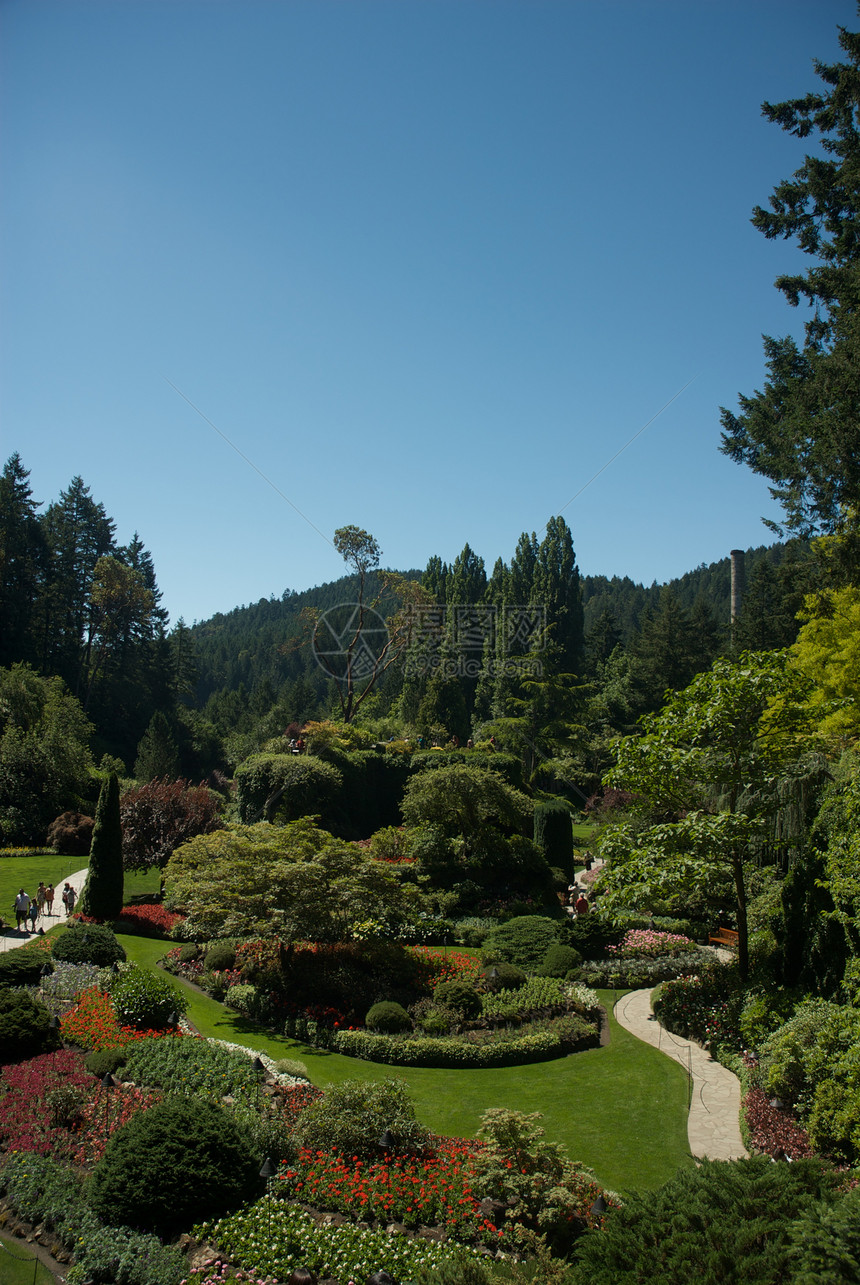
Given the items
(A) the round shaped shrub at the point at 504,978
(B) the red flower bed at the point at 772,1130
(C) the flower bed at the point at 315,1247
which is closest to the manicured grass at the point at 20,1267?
(C) the flower bed at the point at 315,1247

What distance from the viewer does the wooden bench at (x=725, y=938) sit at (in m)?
18.5

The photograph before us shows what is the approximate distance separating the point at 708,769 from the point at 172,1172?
9.73 m

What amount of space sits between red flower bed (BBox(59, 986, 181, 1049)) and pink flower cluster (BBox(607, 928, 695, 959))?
1056cm

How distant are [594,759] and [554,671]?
712cm

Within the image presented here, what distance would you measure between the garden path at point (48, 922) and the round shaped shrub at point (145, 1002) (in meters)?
5.61

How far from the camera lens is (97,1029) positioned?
39.2ft

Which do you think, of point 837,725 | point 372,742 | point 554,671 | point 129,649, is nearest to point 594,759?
point 554,671

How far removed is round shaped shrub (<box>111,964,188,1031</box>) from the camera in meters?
12.3

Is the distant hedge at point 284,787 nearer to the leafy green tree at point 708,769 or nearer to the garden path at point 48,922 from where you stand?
the garden path at point 48,922

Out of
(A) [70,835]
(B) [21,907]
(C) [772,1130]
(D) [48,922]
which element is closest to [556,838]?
(C) [772,1130]

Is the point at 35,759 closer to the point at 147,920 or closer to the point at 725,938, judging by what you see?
the point at 147,920

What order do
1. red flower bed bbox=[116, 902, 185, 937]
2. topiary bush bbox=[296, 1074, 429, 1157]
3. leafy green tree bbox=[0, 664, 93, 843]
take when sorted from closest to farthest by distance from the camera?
topiary bush bbox=[296, 1074, 429, 1157], red flower bed bbox=[116, 902, 185, 937], leafy green tree bbox=[0, 664, 93, 843]

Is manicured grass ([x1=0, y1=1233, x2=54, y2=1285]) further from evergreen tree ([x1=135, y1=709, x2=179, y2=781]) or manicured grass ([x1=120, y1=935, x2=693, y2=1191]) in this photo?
evergreen tree ([x1=135, y1=709, x2=179, y2=781])

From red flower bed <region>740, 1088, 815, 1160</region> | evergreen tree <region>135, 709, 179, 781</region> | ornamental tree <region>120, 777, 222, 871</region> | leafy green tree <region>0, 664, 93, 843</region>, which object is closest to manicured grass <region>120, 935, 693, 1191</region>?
red flower bed <region>740, 1088, 815, 1160</region>
